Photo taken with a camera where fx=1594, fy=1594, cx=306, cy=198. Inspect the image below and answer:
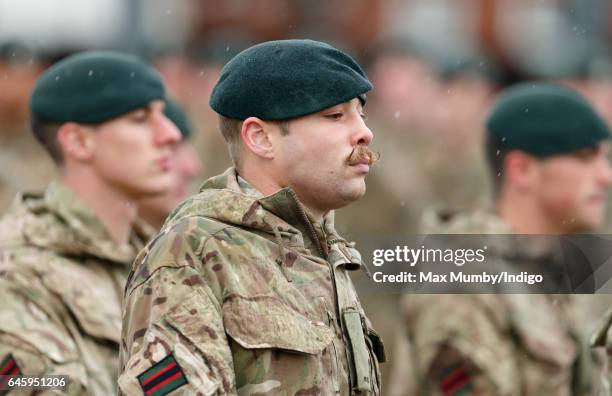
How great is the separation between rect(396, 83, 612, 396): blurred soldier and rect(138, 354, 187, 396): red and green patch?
3.19m

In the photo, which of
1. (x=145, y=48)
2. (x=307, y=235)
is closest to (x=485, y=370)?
(x=307, y=235)

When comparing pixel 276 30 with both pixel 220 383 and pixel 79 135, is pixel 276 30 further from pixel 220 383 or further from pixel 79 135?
pixel 220 383

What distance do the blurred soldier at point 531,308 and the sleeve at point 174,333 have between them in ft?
10.00

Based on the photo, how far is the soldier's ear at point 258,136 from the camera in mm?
4219

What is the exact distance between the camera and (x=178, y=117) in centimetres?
809

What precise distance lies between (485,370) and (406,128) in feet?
13.5

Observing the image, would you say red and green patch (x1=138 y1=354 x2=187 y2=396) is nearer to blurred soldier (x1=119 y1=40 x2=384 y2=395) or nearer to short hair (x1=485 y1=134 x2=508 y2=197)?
blurred soldier (x1=119 y1=40 x2=384 y2=395)

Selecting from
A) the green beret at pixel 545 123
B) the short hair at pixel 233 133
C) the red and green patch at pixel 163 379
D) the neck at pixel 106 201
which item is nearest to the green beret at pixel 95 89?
the neck at pixel 106 201

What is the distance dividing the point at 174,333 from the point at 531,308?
337 cm

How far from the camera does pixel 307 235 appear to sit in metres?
4.26

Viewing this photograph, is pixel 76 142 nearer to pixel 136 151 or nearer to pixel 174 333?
pixel 136 151

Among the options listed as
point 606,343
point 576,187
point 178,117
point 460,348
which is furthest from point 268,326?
point 178,117

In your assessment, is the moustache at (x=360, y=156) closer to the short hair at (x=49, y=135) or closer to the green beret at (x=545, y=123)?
the short hair at (x=49, y=135)

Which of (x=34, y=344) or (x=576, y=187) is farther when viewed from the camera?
(x=576, y=187)
